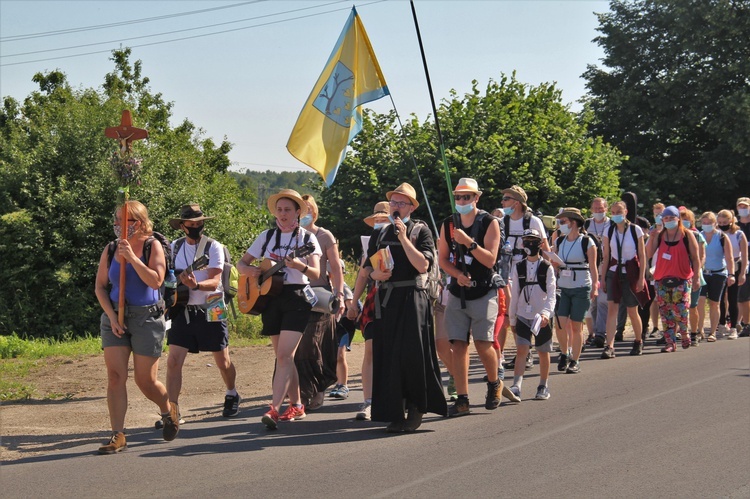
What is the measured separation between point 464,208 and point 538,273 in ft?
5.20

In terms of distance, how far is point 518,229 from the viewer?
1093cm

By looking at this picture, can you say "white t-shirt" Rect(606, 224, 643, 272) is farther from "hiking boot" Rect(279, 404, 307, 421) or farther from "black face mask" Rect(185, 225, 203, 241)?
"black face mask" Rect(185, 225, 203, 241)

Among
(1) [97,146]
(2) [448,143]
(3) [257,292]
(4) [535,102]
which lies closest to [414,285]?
(3) [257,292]

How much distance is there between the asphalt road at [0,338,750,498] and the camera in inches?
260

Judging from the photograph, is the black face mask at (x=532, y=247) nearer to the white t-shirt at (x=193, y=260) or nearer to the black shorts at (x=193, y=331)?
the white t-shirt at (x=193, y=260)

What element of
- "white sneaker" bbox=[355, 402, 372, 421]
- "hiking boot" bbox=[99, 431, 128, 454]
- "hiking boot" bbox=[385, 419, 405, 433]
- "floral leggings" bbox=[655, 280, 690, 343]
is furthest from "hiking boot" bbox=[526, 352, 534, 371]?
"hiking boot" bbox=[99, 431, 128, 454]

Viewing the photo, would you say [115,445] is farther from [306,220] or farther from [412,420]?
[306,220]

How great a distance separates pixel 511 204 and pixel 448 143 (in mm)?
14422

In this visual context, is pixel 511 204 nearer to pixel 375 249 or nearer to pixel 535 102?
pixel 375 249

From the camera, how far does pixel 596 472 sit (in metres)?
7.05

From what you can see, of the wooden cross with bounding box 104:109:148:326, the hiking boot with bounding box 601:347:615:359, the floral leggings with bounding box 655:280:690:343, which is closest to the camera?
the wooden cross with bounding box 104:109:148:326

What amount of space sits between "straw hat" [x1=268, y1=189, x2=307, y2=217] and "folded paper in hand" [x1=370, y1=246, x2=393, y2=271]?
0.90 metres

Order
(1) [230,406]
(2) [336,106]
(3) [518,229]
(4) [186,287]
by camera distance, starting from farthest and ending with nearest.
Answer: (3) [518,229] → (2) [336,106] → (1) [230,406] → (4) [186,287]

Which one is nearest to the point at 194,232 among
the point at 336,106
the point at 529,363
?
the point at 336,106
